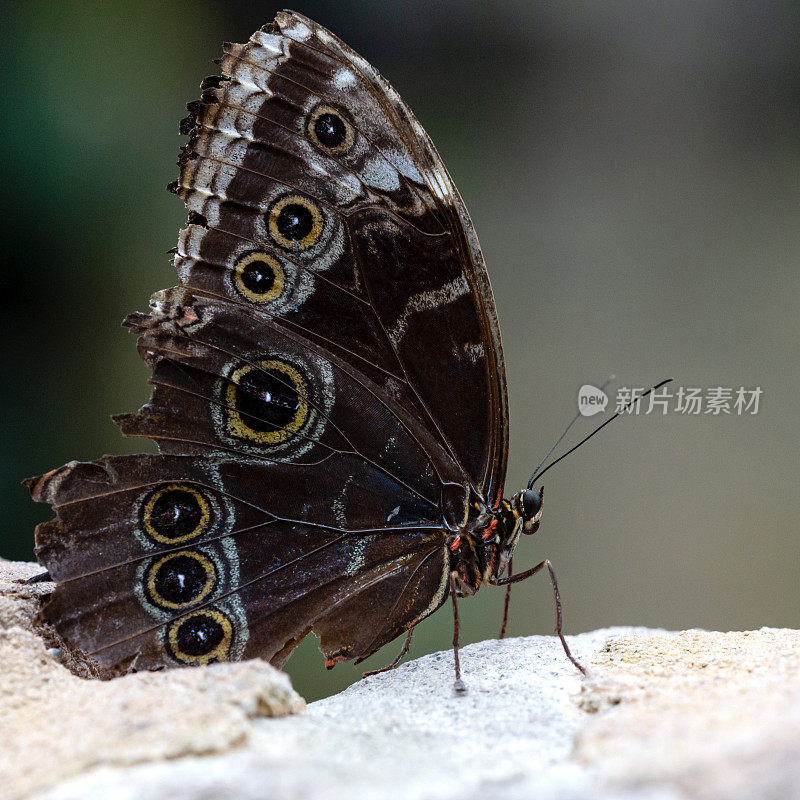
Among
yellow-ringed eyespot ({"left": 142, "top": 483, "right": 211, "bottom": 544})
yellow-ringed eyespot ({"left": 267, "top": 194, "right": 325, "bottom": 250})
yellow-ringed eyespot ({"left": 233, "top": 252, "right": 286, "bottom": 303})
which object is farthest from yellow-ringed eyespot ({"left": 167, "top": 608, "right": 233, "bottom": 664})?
yellow-ringed eyespot ({"left": 267, "top": 194, "right": 325, "bottom": 250})

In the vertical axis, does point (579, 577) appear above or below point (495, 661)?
below

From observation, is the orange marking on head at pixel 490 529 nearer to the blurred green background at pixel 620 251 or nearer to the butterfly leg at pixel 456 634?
the butterfly leg at pixel 456 634

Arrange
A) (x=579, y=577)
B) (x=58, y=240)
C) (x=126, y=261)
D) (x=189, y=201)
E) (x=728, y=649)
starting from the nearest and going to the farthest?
(x=728, y=649), (x=189, y=201), (x=58, y=240), (x=126, y=261), (x=579, y=577)

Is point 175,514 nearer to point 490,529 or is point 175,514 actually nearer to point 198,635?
point 198,635

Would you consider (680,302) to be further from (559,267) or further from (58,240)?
(58,240)

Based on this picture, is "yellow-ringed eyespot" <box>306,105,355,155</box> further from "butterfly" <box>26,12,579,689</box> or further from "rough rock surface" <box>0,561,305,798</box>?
"rough rock surface" <box>0,561,305,798</box>

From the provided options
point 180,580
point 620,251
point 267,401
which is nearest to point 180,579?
point 180,580

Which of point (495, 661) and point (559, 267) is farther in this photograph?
point (559, 267)

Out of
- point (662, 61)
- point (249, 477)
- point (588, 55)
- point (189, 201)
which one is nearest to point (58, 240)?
point (189, 201)

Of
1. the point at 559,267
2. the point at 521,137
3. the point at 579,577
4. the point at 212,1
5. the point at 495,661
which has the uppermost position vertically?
the point at 212,1
